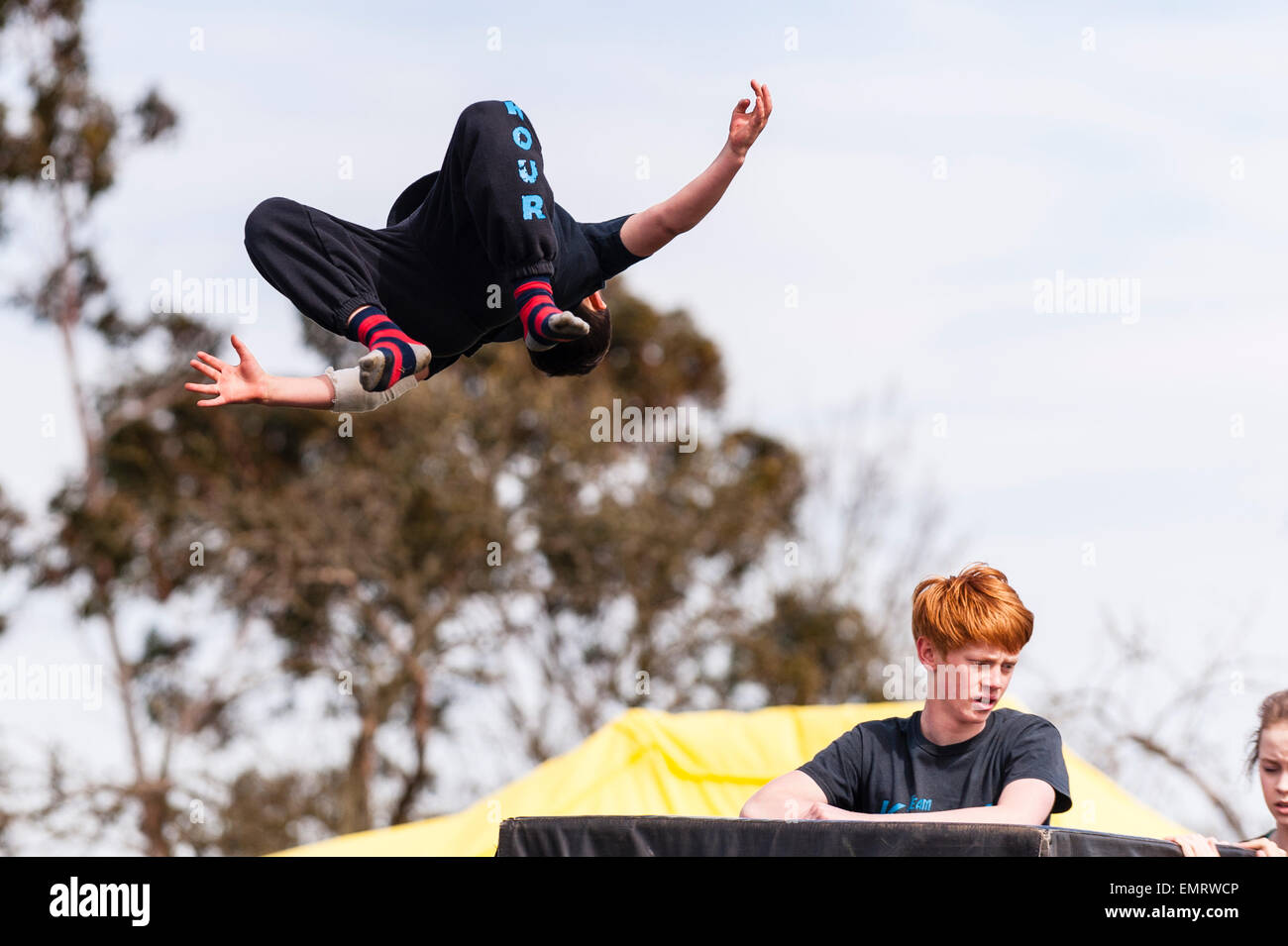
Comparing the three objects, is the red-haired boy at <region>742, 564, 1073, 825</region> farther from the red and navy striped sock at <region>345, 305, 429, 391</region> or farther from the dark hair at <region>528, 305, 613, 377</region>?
the red and navy striped sock at <region>345, 305, 429, 391</region>

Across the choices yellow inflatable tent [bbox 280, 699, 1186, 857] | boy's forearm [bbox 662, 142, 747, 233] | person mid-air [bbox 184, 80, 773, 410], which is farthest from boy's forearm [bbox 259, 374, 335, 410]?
yellow inflatable tent [bbox 280, 699, 1186, 857]

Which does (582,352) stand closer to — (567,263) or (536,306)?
(567,263)

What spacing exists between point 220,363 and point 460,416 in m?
12.5

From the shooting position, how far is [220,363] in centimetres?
293

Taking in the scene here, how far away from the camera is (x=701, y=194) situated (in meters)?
3.02

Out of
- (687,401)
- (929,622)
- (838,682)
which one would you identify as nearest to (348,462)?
(687,401)

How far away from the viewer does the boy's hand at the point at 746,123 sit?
9.71ft

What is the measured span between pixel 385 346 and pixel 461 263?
284mm

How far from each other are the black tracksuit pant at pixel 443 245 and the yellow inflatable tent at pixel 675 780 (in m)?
3.94

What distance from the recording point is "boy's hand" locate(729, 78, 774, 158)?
296 cm

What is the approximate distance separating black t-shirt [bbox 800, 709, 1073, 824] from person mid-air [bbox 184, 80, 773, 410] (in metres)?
1.05

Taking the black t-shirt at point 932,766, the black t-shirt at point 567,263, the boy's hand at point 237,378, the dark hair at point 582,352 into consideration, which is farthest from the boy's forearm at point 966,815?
the boy's hand at point 237,378

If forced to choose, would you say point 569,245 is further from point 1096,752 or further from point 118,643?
point 118,643

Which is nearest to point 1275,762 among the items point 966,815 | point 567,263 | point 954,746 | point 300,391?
point 954,746
